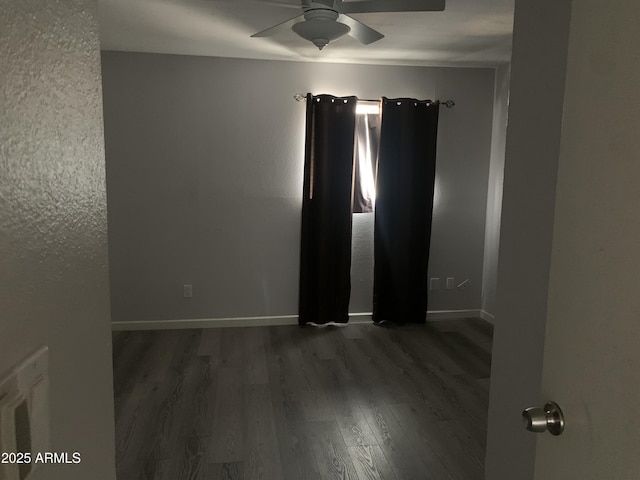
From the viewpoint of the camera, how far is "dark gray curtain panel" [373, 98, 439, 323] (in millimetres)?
4535

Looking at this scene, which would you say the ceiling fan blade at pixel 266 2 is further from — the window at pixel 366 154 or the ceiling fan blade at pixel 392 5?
the window at pixel 366 154

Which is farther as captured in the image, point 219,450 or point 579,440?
point 219,450

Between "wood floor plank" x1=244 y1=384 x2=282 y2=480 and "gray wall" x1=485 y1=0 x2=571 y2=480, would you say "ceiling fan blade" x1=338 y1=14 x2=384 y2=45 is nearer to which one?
"gray wall" x1=485 y1=0 x2=571 y2=480

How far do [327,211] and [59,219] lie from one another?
12.9 feet

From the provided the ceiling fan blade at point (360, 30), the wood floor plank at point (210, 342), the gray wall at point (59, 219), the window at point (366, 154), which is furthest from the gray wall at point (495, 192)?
the gray wall at point (59, 219)

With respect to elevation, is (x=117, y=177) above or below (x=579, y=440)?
above

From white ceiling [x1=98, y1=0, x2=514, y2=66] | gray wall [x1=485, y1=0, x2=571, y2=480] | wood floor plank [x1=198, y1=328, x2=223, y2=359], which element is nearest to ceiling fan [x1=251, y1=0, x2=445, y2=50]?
white ceiling [x1=98, y1=0, x2=514, y2=66]

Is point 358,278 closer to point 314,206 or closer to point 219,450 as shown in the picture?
point 314,206

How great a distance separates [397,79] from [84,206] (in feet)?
14.1

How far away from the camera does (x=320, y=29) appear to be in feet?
8.46

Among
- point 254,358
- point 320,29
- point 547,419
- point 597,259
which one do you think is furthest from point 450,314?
point 597,259

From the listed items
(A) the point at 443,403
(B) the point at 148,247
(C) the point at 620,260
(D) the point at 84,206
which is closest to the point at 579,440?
(C) the point at 620,260

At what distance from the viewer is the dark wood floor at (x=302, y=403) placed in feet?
8.03

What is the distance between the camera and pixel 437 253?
4832 mm
